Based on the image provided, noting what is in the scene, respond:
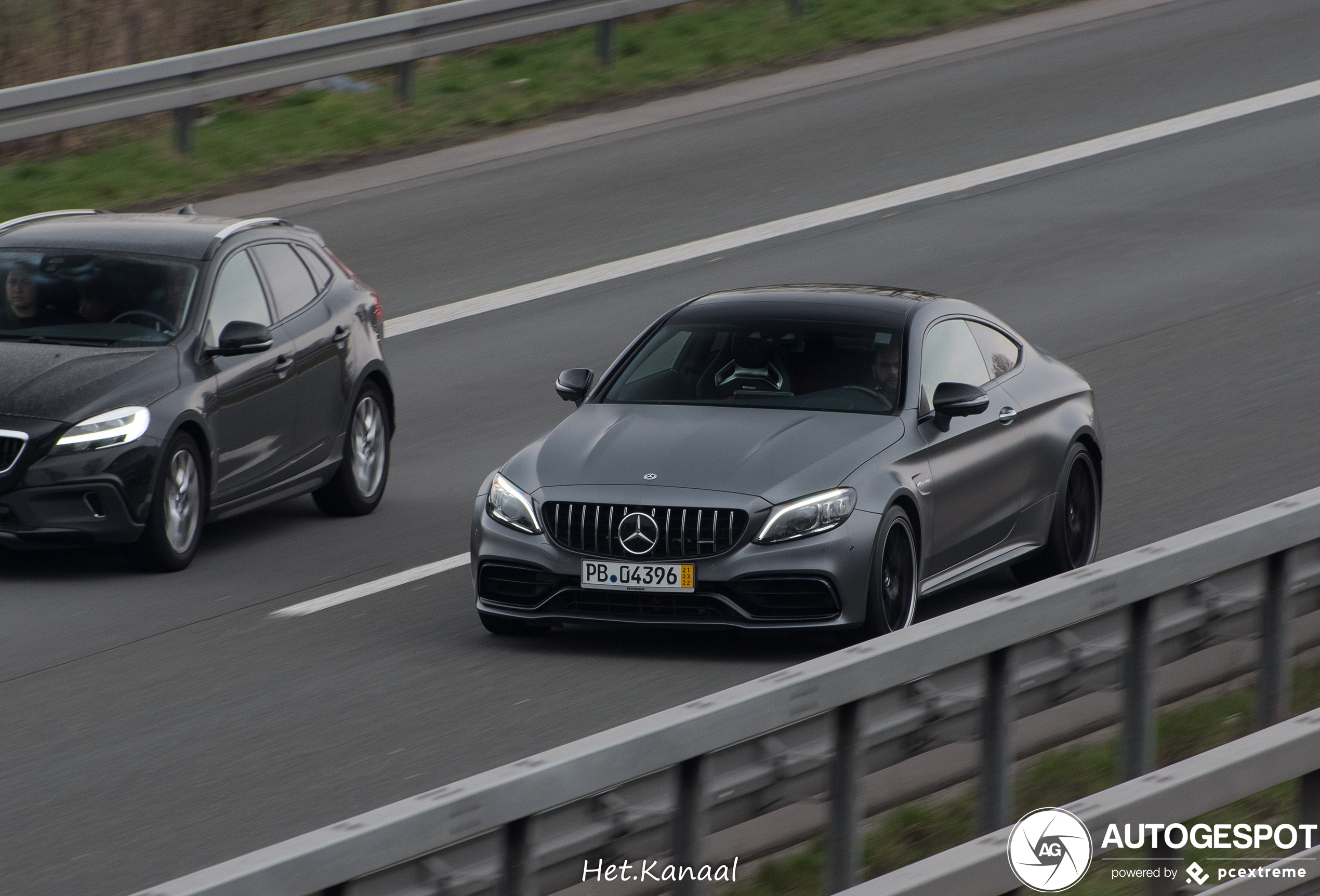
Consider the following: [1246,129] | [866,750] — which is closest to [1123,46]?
[1246,129]

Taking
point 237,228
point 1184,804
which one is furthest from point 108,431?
point 1184,804

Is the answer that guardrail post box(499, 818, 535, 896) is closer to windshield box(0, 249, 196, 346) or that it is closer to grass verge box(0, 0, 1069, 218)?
windshield box(0, 249, 196, 346)

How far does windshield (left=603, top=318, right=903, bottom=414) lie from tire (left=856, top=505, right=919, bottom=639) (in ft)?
2.19

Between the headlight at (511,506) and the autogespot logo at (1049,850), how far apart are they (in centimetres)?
447

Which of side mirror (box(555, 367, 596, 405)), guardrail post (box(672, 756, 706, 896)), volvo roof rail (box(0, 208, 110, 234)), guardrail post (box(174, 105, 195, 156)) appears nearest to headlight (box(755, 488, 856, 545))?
side mirror (box(555, 367, 596, 405))

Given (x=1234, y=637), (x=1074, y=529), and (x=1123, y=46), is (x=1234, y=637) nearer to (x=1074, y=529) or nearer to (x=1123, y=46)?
(x=1074, y=529)

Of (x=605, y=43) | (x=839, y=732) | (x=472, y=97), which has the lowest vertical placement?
(x=472, y=97)

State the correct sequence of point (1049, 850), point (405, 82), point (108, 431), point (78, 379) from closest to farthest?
point (1049, 850) < point (108, 431) < point (78, 379) < point (405, 82)

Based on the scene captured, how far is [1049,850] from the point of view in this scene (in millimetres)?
5289

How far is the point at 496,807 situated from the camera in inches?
165

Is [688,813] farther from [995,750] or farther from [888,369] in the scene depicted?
[888,369]

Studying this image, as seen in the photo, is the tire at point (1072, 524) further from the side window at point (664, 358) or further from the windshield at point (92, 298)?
the windshield at point (92, 298)

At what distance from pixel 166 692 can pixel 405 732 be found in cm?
120

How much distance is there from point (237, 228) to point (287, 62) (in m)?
9.10
